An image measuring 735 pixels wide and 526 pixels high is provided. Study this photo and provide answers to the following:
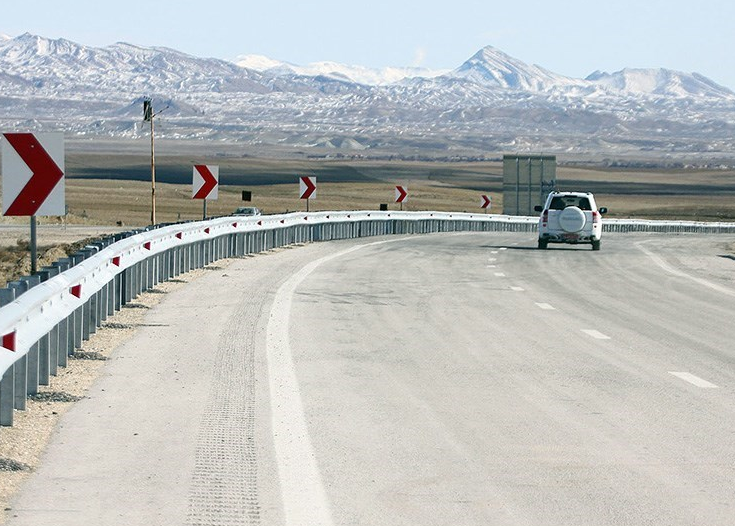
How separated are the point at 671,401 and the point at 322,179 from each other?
162 meters

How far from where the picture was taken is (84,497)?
8336mm

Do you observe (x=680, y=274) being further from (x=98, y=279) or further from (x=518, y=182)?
(x=518, y=182)

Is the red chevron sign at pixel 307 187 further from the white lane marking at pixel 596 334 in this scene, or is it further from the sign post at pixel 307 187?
the white lane marking at pixel 596 334

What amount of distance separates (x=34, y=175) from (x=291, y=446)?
7.31m

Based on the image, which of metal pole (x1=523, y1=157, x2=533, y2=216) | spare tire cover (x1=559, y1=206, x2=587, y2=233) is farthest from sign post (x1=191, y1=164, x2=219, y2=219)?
metal pole (x1=523, y1=157, x2=533, y2=216)

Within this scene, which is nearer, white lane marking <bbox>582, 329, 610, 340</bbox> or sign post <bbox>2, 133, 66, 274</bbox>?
sign post <bbox>2, 133, 66, 274</bbox>

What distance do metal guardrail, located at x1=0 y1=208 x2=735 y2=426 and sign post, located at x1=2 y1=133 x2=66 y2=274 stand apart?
0.64 m

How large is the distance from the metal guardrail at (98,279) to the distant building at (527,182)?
25.2 meters

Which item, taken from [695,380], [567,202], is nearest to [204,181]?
[567,202]

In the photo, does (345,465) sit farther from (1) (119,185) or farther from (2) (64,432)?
(1) (119,185)

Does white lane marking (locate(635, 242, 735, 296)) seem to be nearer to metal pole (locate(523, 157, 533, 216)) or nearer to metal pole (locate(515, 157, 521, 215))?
metal pole (locate(523, 157, 533, 216))

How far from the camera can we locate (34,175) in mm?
16266

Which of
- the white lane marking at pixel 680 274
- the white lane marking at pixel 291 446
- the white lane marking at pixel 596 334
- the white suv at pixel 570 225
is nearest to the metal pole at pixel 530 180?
the white lane marking at pixel 680 274

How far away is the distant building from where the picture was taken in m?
70.6
